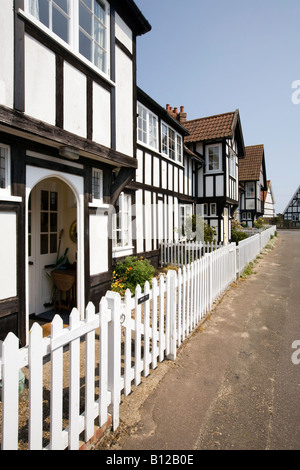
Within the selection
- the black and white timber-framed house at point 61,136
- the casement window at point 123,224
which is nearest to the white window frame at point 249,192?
the casement window at point 123,224

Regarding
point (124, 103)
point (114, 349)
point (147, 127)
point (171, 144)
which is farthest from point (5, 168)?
point (171, 144)

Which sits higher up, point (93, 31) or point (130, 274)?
point (93, 31)

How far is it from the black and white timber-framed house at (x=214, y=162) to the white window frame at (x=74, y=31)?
425 inches

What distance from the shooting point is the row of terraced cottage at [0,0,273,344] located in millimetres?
3514

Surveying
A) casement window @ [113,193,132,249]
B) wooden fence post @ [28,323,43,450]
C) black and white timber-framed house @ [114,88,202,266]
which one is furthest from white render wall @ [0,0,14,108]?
black and white timber-framed house @ [114,88,202,266]

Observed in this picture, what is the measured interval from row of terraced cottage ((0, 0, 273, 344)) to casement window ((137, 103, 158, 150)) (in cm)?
11

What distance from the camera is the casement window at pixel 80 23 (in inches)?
155

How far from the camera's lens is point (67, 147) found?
4.25 m

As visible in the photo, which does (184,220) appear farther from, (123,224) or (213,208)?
(123,224)

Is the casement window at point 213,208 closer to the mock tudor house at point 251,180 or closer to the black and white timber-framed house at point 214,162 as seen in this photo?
the black and white timber-framed house at point 214,162

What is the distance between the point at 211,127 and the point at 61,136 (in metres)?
14.0

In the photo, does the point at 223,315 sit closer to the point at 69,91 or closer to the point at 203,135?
the point at 69,91

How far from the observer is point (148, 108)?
9.93 meters

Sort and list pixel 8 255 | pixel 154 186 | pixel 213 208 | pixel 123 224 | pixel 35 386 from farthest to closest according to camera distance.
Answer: pixel 213 208 < pixel 154 186 < pixel 123 224 < pixel 8 255 < pixel 35 386
